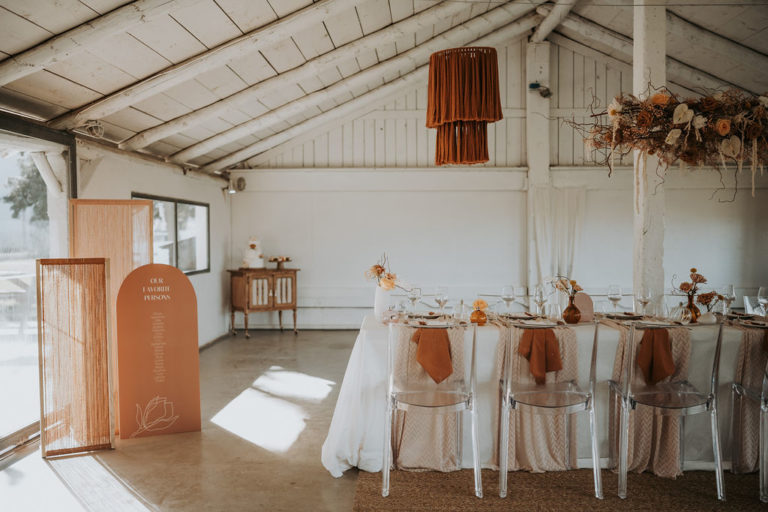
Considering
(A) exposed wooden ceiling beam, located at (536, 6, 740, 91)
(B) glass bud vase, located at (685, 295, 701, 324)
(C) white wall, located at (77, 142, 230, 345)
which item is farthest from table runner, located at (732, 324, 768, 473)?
(C) white wall, located at (77, 142, 230, 345)

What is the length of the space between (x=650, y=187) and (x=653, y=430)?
2.14 meters

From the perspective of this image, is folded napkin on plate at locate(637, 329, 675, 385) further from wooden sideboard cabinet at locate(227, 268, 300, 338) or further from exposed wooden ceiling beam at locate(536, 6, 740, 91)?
wooden sideboard cabinet at locate(227, 268, 300, 338)

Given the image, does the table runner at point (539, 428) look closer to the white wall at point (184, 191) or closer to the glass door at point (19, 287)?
the glass door at point (19, 287)

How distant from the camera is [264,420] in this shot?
4234mm

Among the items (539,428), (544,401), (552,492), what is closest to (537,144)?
(539,428)

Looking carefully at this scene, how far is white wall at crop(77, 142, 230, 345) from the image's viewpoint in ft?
15.5

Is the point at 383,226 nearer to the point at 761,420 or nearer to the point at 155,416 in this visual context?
the point at 155,416

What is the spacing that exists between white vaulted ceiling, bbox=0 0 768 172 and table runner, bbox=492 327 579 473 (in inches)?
122

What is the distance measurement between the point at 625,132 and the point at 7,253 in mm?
4540

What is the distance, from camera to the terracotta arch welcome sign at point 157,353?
12.5ft

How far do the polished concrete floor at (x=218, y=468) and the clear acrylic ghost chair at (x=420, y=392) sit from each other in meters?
0.57

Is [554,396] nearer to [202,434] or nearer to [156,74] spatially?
[202,434]

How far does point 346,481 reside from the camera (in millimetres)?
3176

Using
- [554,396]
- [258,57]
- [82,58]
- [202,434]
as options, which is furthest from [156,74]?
[554,396]
